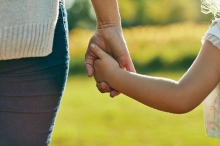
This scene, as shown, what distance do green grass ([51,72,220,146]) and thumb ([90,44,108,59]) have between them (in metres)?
3.48

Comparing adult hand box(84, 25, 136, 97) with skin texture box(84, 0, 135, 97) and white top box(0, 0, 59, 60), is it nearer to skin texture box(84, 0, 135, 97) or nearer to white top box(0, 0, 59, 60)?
skin texture box(84, 0, 135, 97)

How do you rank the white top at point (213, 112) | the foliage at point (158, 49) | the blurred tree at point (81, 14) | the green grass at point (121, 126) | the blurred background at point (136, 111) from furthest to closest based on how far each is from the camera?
the blurred tree at point (81, 14) → the foliage at point (158, 49) → the blurred background at point (136, 111) → the green grass at point (121, 126) → the white top at point (213, 112)

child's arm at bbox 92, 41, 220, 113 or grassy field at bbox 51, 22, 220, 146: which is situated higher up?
child's arm at bbox 92, 41, 220, 113

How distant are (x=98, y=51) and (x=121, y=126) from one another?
4.69 meters

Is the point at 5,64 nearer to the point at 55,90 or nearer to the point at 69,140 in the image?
the point at 55,90

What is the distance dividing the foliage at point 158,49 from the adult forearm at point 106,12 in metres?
11.2

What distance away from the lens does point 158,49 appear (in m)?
16.1

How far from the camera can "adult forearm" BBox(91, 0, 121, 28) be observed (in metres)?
2.71

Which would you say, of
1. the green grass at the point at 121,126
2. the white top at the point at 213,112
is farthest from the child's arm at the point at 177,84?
the green grass at the point at 121,126

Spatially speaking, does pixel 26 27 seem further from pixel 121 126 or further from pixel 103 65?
pixel 121 126

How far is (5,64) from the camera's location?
222 centimetres

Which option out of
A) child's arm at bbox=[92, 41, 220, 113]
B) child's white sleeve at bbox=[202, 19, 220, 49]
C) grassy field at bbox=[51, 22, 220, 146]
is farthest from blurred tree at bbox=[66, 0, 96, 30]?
child's white sleeve at bbox=[202, 19, 220, 49]

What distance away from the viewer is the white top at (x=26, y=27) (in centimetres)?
216

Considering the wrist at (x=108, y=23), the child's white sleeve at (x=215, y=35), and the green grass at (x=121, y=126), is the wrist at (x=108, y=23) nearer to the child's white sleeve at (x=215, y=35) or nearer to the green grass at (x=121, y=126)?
the child's white sleeve at (x=215, y=35)
